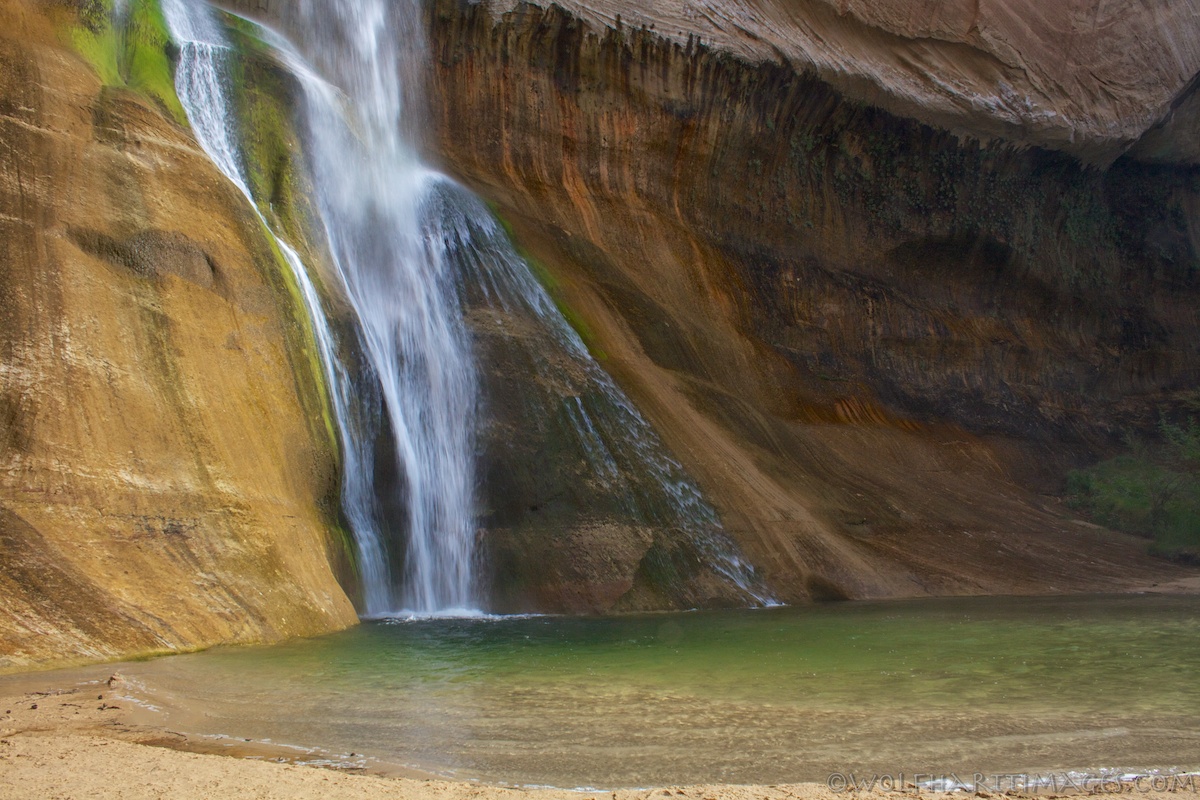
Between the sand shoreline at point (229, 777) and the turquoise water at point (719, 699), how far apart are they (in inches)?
7.7

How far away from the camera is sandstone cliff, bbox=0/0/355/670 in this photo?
729 cm

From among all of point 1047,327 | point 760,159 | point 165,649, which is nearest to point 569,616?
point 165,649

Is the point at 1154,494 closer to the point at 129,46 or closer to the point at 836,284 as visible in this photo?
the point at 836,284

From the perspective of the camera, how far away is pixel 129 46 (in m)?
12.4

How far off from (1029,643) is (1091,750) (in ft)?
11.9

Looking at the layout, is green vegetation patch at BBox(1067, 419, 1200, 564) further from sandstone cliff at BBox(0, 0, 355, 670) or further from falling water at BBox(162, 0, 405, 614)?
sandstone cliff at BBox(0, 0, 355, 670)

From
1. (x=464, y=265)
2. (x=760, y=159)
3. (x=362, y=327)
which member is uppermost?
(x=760, y=159)

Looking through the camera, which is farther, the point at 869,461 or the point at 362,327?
the point at 869,461

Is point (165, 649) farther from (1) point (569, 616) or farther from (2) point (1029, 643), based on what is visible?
(2) point (1029, 643)

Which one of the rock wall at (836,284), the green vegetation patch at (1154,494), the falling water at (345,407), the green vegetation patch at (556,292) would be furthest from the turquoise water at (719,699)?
the green vegetation patch at (1154,494)

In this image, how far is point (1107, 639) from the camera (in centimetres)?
768

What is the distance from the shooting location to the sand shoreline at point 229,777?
3.53 metres

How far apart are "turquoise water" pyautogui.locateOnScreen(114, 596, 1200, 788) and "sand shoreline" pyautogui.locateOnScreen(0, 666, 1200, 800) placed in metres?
0.20

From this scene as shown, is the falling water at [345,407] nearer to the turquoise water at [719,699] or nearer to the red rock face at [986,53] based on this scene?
the turquoise water at [719,699]
